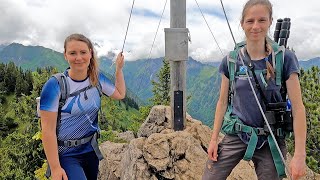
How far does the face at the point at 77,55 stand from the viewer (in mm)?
4066

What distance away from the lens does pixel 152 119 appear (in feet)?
34.6

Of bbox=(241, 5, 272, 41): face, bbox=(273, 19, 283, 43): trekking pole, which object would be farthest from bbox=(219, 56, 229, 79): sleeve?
bbox=(273, 19, 283, 43): trekking pole

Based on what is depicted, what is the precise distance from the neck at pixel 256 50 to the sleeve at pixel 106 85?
1.80 meters

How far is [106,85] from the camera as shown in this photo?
453 centimetres

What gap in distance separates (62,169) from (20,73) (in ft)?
334

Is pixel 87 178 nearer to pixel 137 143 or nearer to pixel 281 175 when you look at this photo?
pixel 281 175

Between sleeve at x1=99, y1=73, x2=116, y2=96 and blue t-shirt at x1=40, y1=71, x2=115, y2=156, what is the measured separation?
0.23 meters

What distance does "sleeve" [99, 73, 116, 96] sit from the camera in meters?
4.44

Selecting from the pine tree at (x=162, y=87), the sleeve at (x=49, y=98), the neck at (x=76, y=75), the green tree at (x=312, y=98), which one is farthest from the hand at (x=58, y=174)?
the pine tree at (x=162, y=87)

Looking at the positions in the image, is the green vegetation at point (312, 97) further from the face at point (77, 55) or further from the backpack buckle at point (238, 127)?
the face at point (77, 55)

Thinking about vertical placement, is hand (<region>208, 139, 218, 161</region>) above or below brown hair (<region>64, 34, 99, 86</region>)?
below

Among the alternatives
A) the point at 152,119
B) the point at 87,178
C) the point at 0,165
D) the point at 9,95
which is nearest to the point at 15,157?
the point at 0,165

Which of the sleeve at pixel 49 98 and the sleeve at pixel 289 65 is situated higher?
the sleeve at pixel 289 65

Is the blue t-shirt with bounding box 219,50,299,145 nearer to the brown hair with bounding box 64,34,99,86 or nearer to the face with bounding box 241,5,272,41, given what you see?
the face with bounding box 241,5,272,41
